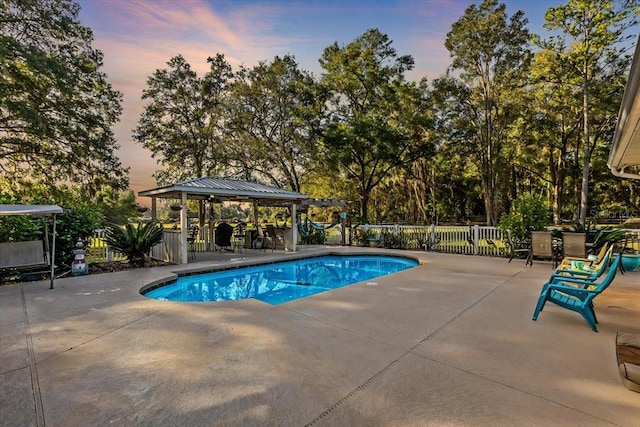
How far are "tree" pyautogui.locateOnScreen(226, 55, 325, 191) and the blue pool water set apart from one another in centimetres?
962

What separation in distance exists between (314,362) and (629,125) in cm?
360

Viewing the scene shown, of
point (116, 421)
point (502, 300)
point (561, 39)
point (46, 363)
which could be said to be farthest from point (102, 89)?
point (561, 39)

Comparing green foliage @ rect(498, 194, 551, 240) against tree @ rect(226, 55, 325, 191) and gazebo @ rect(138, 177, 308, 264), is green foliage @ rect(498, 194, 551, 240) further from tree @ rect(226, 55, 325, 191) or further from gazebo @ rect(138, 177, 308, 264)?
tree @ rect(226, 55, 325, 191)

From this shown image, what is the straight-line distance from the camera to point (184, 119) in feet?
60.6

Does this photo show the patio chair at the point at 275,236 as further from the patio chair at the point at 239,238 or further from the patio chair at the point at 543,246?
the patio chair at the point at 543,246

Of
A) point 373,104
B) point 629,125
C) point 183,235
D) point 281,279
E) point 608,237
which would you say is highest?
point 373,104

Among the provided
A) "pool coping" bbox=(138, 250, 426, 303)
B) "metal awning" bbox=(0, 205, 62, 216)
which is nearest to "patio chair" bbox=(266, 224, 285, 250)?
"pool coping" bbox=(138, 250, 426, 303)

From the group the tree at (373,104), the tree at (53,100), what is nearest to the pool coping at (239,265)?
the tree at (373,104)

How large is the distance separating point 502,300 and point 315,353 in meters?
3.38

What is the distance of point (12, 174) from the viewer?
12.3m

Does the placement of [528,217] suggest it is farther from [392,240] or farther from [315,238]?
[315,238]

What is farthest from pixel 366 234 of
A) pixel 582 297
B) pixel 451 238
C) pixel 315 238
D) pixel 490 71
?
pixel 490 71

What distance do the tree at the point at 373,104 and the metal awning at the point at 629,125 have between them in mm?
12611

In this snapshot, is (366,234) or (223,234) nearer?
(223,234)
